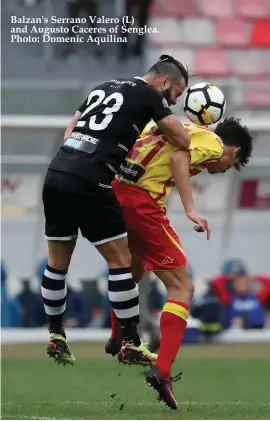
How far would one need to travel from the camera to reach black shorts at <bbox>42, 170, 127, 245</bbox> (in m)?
6.70

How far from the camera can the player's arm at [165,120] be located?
22.0 feet

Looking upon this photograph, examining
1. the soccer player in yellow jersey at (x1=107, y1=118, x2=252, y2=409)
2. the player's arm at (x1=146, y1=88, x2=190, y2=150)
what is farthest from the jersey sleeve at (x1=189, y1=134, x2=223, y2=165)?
the player's arm at (x1=146, y1=88, x2=190, y2=150)

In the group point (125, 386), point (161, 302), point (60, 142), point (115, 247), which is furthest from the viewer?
point (161, 302)

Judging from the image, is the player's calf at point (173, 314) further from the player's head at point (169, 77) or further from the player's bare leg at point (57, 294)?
the player's head at point (169, 77)

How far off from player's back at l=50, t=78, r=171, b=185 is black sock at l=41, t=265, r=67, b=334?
0.71 metres

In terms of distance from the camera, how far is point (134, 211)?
278 inches

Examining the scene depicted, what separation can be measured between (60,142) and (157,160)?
644 cm

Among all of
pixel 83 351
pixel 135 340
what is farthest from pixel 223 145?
pixel 83 351

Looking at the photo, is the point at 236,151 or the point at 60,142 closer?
the point at 236,151

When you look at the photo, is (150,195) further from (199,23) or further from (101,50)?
(199,23)

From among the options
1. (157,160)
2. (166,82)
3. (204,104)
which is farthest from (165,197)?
(166,82)

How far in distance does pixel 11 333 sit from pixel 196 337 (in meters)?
2.28

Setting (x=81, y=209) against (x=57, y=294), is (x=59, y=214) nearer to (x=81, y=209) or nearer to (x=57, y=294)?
(x=81, y=209)

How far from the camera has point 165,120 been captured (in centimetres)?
673
